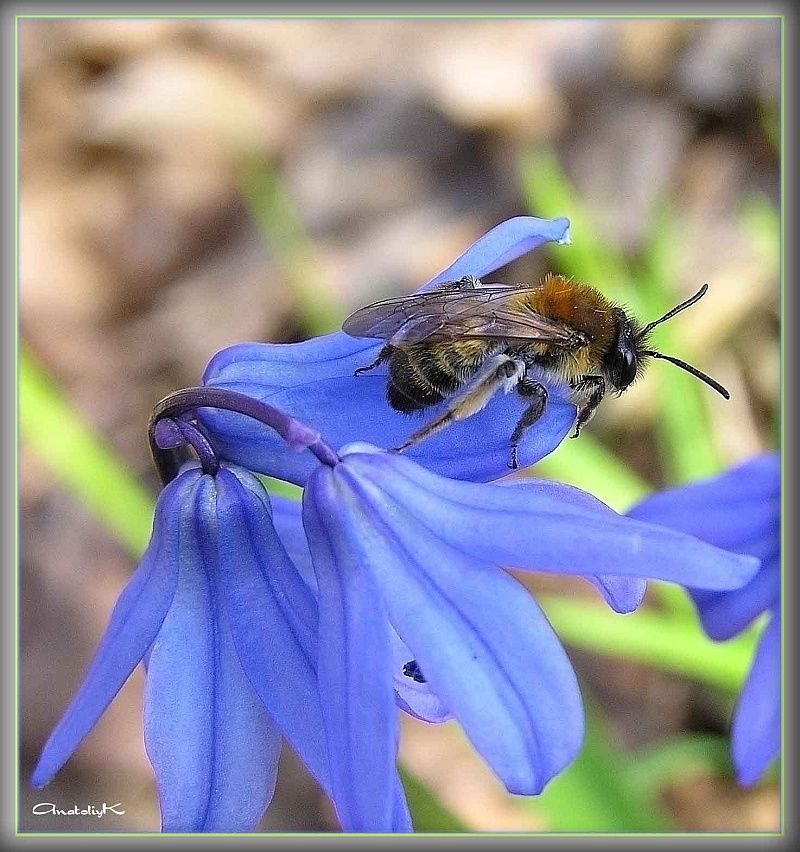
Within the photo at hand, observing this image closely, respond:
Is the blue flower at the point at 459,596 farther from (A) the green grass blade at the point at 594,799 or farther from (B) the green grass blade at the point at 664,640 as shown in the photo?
(B) the green grass blade at the point at 664,640

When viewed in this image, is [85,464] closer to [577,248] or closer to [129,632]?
[577,248]

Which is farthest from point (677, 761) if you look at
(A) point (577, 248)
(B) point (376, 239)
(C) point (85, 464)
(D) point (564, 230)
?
(B) point (376, 239)

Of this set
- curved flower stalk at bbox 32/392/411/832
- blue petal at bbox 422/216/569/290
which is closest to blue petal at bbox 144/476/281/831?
curved flower stalk at bbox 32/392/411/832

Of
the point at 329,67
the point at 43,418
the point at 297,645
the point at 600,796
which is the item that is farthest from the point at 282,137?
the point at 297,645

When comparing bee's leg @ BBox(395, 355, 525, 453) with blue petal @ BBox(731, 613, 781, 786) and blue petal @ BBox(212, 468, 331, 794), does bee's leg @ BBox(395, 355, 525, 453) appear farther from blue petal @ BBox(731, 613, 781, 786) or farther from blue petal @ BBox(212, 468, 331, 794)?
blue petal @ BBox(731, 613, 781, 786)

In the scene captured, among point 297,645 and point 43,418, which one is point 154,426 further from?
point 43,418
